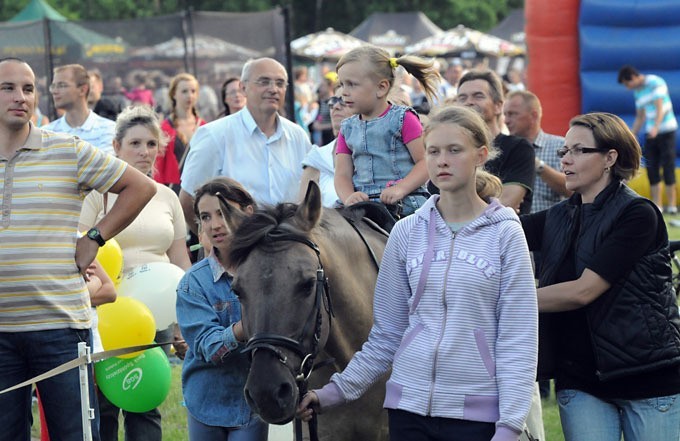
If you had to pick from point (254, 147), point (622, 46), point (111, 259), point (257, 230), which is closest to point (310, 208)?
point (257, 230)

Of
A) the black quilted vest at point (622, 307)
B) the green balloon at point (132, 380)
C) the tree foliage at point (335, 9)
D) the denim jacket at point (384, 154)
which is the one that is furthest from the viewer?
the tree foliage at point (335, 9)

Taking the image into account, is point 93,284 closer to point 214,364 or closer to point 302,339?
point 214,364

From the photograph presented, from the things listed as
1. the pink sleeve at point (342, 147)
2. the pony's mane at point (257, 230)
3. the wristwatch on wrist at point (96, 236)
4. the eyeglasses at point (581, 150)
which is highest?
the eyeglasses at point (581, 150)

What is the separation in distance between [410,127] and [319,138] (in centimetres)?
1283

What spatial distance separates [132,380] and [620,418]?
2882 mm

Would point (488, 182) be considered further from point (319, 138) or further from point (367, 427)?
point (319, 138)

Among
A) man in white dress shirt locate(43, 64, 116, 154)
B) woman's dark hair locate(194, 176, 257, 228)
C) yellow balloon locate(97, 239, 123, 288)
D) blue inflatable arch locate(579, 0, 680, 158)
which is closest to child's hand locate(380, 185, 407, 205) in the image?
woman's dark hair locate(194, 176, 257, 228)

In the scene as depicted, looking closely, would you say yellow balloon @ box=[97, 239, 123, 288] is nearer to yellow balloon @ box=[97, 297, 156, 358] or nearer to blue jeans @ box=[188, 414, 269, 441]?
yellow balloon @ box=[97, 297, 156, 358]

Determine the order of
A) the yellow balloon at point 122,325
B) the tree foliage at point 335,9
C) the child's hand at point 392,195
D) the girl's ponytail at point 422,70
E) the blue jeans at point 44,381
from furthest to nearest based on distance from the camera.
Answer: the tree foliage at point 335,9 → the yellow balloon at point 122,325 → the girl's ponytail at point 422,70 → the child's hand at point 392,195 → the blue jeans at point 44,381

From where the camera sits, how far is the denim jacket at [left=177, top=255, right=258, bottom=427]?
468cm

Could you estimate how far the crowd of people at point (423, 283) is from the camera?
3.77 metres

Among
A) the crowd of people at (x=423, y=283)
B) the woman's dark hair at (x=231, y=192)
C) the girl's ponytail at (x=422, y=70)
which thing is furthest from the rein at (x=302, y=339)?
the girl's ponytail at (x=422, y=70)

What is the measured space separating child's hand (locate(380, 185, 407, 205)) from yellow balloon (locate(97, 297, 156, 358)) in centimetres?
183

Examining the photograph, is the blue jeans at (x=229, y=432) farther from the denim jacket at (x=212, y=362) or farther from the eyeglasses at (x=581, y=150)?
the eyeglasses at (x=581, y=150)
